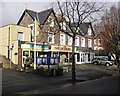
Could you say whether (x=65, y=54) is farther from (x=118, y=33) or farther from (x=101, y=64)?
(x=118, y=33)

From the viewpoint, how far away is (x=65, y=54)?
149ft

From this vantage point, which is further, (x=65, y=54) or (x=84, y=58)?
(x=84, y=58)

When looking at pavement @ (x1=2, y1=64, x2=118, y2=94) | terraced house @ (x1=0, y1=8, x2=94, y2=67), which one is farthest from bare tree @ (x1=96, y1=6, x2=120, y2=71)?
pavement @ (x1=2, y1=64, x2=118, y2=94)

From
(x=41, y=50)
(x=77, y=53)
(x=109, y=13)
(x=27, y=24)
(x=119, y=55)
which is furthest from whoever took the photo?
(x=77, y=53)

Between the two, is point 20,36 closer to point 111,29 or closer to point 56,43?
point 56,43

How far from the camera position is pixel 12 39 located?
38.5 metres

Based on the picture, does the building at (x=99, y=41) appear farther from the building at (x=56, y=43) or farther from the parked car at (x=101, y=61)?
the parked car at (x=101, y=61)

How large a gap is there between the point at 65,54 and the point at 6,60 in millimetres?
13126

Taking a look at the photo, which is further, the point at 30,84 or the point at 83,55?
the point at 83,55

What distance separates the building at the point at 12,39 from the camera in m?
36.8

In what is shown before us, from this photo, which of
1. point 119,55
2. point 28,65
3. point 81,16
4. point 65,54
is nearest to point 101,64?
point 65,54

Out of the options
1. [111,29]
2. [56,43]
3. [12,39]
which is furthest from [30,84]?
[56,43]

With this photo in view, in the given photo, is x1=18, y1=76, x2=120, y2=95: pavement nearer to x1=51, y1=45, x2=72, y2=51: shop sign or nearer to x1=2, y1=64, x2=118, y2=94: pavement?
x1=2, y1=64, x2=118, y2=94: pavement

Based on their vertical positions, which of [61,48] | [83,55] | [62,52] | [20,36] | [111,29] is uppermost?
[111,29]
